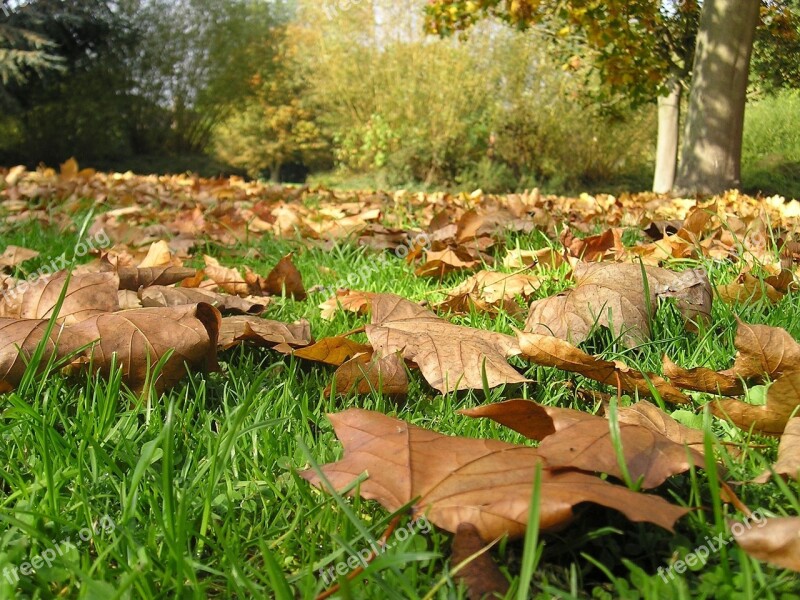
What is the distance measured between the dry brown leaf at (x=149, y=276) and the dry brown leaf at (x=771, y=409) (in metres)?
1.44

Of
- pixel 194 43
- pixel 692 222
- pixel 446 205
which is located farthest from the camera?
pixel 194 43

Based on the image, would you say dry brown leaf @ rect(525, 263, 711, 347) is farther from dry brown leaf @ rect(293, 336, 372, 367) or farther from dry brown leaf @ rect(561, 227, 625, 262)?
dry brown leaf @ rect(561, 227, 625, 262)

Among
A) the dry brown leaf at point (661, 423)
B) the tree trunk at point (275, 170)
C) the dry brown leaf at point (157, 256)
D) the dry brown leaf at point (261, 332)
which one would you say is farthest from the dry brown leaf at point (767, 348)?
the tree trunk at point (275, 170)

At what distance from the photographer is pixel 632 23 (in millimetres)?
9688

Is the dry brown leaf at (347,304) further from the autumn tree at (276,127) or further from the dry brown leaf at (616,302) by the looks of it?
the autumn tree at (276,127)

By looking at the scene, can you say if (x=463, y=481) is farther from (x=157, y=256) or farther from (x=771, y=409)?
(x=157, y=256)

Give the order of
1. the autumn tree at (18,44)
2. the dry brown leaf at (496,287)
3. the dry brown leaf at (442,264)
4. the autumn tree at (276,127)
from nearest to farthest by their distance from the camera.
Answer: the dry brown leaf at (496,287)
the dry brown leaf at (442,264)
the autumn tree at (18,44)
the autumn tree at (276,127)

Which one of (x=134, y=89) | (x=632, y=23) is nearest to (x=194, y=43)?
(x=134, y=89)

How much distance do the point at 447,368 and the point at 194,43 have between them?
70.5 feet

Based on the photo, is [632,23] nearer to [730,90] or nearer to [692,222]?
[730,90]

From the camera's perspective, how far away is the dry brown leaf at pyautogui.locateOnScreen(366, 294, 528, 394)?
49.9 inches

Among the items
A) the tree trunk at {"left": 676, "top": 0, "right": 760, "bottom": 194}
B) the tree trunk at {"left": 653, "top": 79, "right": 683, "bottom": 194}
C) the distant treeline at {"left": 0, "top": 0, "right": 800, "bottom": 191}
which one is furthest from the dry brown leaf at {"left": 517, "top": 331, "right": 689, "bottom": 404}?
the distant treeline at {"left": 0, "top": 0, "right": 800, "bottom": 191}
